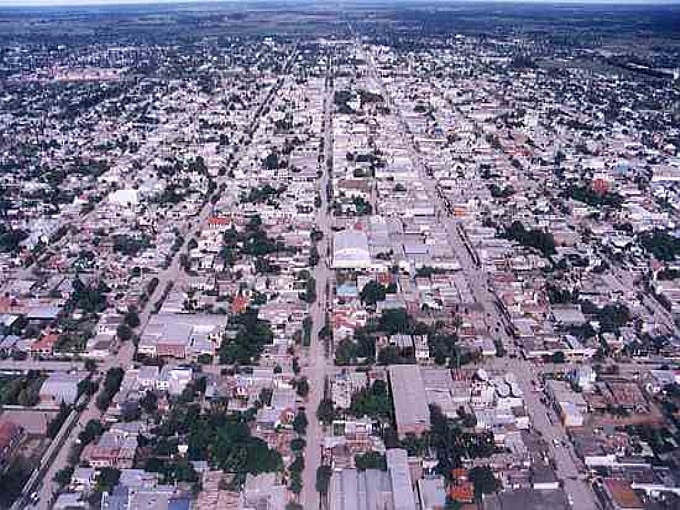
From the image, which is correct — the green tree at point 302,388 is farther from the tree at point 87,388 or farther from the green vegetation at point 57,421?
the green vegetation at point 57,421

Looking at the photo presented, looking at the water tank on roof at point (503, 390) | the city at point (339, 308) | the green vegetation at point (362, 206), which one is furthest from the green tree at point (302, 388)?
the green vegetation at point (362, 206)

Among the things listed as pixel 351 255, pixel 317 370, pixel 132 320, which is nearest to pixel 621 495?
pixel 317 370

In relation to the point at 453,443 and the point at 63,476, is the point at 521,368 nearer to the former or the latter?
the point at 453,443

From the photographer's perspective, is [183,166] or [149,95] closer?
[183,166]

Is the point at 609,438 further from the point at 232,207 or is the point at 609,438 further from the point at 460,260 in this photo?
the point at 232,207

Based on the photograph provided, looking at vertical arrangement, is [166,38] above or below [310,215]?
below

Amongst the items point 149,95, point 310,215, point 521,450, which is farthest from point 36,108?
point 521,450
